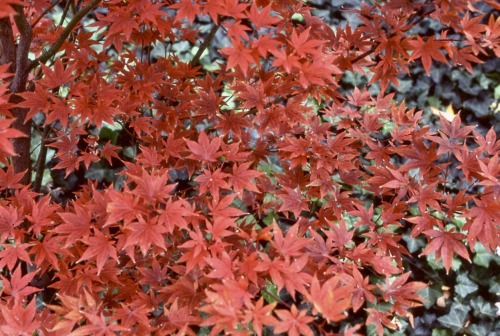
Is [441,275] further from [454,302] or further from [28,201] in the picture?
[28,201]

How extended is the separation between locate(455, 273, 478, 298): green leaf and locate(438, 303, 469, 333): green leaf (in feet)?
A: 0.25

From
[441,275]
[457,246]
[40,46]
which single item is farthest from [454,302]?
[40,46]

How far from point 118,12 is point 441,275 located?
2229 millimetres

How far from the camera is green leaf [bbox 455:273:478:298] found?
2672mm

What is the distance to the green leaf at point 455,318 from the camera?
8.54 feet

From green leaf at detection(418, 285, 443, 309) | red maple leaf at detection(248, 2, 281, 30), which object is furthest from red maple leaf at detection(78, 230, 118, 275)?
green leaf at detection(418, 285, 443, 309)

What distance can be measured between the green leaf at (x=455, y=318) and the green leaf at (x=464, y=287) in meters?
0.08

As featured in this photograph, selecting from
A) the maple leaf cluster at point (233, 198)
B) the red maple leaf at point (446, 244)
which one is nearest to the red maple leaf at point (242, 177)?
the maple leaf cluster at point (233, 198)

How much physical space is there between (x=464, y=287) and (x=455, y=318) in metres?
0.18

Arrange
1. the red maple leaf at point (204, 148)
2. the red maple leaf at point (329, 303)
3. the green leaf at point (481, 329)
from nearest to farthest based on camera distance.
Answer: the red maple leaf at point (329, 303), the red maple leaf at point (204, 148), the green leaf at point (481, 329)

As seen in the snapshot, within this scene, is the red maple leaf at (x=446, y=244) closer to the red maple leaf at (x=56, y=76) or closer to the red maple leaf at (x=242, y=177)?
the red maple leaf at (x=242, y=177)

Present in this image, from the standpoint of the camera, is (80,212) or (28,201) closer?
(80,212)

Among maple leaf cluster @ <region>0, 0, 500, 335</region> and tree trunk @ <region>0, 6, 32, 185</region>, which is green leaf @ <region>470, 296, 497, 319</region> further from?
tree trunk @ <region>0, 6, 32, 185</region>

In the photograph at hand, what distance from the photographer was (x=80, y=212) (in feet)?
4.38
